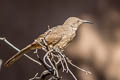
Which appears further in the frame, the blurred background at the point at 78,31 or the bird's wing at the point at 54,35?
the blurred background at the point at 78,31

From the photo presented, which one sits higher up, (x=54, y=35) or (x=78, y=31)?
(x=54, y=35)

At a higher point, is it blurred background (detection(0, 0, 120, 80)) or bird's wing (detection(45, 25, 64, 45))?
bird's wing (detection(45, 25, 64, 45))

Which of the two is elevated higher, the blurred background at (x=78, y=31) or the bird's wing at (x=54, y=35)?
the bird's wing at (x=54, y=35)

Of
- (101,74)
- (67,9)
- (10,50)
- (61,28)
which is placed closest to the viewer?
(61,28)

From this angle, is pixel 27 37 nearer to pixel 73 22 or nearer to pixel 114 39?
pixel 114 39

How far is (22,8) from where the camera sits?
104 inches

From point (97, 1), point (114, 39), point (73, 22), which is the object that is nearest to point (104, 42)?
point (114, 39)

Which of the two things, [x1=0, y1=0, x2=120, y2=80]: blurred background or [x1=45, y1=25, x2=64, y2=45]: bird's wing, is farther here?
[x1=0, y1=0, x2=120, y2=80]: blurred background

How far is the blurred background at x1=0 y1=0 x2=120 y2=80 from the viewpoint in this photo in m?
2.61

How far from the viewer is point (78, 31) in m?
2.86

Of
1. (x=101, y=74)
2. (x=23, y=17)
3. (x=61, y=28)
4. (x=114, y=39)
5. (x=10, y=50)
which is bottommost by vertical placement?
(x=101, y=74)

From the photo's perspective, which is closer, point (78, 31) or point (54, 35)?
point (54, 35)

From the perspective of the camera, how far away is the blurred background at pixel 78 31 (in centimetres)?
A: 261

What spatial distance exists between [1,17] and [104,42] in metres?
0.79
